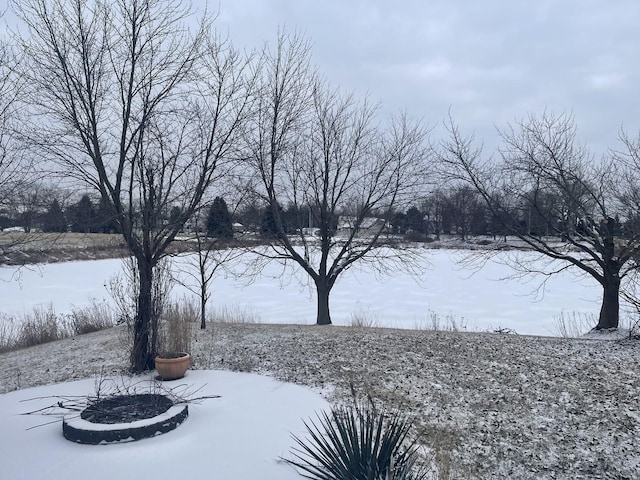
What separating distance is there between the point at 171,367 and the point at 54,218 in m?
5.65

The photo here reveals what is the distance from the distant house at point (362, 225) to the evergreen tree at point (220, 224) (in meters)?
3.60

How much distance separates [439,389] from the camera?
7098mm

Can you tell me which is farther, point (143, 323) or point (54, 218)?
point (54, 218)

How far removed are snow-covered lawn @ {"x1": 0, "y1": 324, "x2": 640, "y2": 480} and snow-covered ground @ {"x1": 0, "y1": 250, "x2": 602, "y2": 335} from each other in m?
4.77

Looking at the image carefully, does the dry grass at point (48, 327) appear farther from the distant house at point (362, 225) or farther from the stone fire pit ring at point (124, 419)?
the stone fire pit ring at point (124, 419)

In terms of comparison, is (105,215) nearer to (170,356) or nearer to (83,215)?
(83,215)

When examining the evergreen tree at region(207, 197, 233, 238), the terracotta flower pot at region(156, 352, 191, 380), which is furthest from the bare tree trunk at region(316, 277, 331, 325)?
the terracotta flower pot at region(156, 352, 191, 380)

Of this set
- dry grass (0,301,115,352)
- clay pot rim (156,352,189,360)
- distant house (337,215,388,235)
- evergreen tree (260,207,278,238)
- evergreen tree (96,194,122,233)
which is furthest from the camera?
distant house (337,215,388,235)

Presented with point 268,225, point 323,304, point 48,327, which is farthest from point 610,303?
point 48,327

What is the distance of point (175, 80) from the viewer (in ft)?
27.7

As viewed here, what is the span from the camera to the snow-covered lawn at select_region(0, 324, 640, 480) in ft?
17.2

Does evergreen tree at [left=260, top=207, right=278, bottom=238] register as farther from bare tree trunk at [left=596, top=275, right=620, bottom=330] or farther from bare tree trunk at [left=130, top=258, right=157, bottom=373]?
bare tree trunk at [left=596, top=275, right=620, bottom=330]

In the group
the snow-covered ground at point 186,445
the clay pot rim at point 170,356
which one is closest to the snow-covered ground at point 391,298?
the clay pot rim at point 170,356

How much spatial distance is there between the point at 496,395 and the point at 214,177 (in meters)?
6.07
